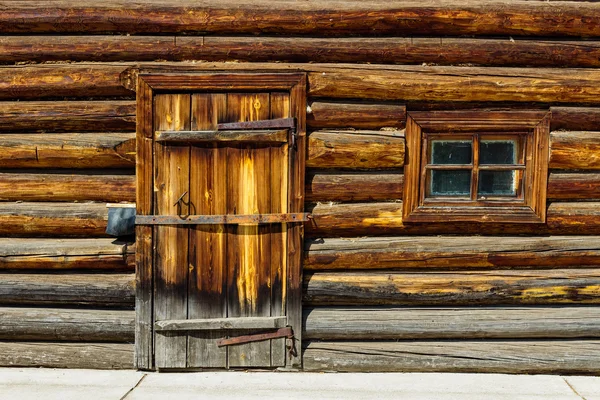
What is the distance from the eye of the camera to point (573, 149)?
162 inches

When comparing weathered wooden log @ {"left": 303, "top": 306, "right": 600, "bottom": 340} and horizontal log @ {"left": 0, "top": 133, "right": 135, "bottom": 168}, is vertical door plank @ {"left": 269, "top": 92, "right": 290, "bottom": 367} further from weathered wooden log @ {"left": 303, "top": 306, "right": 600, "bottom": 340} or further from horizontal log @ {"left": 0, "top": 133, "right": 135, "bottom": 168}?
horizontal log @ {"left": 0, "top": 133, "right": 135, "bottom": 168}

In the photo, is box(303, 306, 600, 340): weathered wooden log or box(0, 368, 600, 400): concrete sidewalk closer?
box(0, 368, 600, 400): concrete sidewalk

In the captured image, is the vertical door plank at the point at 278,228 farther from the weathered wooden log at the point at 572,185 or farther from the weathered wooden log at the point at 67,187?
the weathered wooden log at the point at 572,185

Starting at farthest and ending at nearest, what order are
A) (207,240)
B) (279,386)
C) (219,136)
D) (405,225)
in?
(405,225)
(207,240)
(219,136)
(279,386)

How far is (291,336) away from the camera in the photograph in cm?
408

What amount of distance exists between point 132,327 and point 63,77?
1939 millimetres

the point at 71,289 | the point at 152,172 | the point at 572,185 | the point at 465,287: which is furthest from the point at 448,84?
the point at 71,289

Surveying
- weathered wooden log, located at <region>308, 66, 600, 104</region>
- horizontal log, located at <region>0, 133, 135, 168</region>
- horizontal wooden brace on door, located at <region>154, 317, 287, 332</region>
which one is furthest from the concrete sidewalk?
weathered wooden log, located at <region>308, 66, 600, 104</region>

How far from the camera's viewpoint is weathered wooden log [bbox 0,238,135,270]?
13.5ft

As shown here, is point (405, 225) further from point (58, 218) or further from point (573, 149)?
point (58, 218)

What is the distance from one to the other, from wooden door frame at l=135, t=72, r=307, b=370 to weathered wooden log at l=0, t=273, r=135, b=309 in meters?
0.15

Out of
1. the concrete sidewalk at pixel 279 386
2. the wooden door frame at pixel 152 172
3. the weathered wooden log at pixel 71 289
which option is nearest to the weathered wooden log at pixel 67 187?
the wooden door frame at pixel 152 172

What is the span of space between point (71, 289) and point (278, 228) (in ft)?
5.35

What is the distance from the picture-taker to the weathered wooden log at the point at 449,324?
4137 mm
